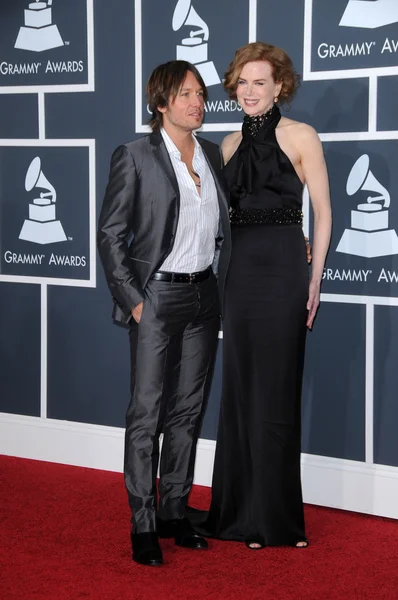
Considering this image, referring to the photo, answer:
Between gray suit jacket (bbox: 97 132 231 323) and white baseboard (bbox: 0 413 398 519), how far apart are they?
1347mm

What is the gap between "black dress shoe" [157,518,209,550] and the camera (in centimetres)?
350

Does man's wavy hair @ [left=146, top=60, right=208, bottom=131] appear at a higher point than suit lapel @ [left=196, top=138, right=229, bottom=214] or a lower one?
higher

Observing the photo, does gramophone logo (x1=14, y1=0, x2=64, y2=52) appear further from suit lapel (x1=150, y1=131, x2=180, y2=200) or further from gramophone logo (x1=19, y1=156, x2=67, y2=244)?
suit lapel (x1=150, y1=131, x2=180, y2=200)

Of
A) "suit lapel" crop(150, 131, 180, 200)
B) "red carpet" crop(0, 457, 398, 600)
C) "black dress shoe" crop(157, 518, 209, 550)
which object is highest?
"suit lapel" crop(150, 131, 180, 200)

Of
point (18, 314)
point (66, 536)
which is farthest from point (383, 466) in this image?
point (18, 314)

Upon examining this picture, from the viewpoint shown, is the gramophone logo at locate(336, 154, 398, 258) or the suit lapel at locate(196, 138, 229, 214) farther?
the gramophone logo at locate(336, 154, 398, 258)

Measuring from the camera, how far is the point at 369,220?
3.84 meters

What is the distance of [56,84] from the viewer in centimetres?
454

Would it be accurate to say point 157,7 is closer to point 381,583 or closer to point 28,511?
point 28,511

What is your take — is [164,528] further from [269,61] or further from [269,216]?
[269,61]

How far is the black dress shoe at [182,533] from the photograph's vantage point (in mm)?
3500

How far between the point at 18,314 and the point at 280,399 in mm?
1854

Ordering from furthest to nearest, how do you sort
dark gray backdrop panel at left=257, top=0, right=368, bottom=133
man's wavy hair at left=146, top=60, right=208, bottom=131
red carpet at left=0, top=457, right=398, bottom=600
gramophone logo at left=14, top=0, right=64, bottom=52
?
gramophone logo at left=14, top=0, right=64, bottom=52 → dark gray backdrop panel at left=257, top=0, right=368, bottom=133 → man's wavy hair at left=146, top=60, right=208, bottom=131 → red carpet at left=0, top=457, right=398, bottom=600

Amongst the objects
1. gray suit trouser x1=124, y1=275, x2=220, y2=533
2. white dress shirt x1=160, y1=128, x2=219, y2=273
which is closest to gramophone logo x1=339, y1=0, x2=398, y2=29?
white dress shirt x1=160, y1=128, x2=219, y2=273
